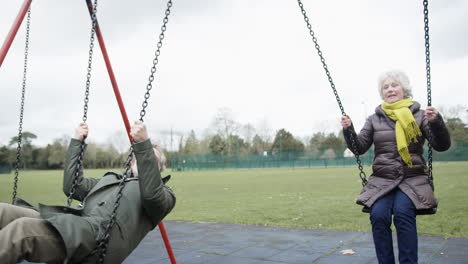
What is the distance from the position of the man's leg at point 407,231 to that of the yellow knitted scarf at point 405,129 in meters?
0.32

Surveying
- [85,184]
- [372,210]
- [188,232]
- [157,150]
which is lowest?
[188,232]

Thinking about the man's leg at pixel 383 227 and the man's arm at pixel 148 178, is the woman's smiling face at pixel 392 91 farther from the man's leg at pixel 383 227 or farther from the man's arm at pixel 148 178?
the man's arm at pixel 148 178

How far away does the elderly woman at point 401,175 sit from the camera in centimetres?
282

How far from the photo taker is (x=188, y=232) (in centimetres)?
591

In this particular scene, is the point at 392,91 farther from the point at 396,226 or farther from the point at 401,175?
the point at 396,226

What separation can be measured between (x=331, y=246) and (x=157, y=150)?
8.57ft

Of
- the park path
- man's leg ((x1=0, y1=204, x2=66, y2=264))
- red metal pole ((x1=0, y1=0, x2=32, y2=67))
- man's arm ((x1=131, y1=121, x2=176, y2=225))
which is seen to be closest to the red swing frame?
red metal pole ((x1=0, y1=0, x2=32, y2=67))

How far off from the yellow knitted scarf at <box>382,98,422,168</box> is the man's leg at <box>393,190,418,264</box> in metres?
0.32

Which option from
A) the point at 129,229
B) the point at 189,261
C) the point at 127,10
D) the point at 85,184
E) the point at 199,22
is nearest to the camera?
the point at 129,229

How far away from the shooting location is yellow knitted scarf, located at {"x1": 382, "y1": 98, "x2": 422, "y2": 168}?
9.61 ft

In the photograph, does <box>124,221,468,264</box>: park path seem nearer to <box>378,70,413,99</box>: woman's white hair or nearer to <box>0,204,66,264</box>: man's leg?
<box>378,70,413,99</box>: woman's white hair

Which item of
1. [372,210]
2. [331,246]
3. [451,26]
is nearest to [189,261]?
[331,246]

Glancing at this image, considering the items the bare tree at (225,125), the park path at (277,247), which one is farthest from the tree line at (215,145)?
the park path at (277,247)

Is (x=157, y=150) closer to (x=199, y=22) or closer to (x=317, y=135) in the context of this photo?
(x=199, y=22)
